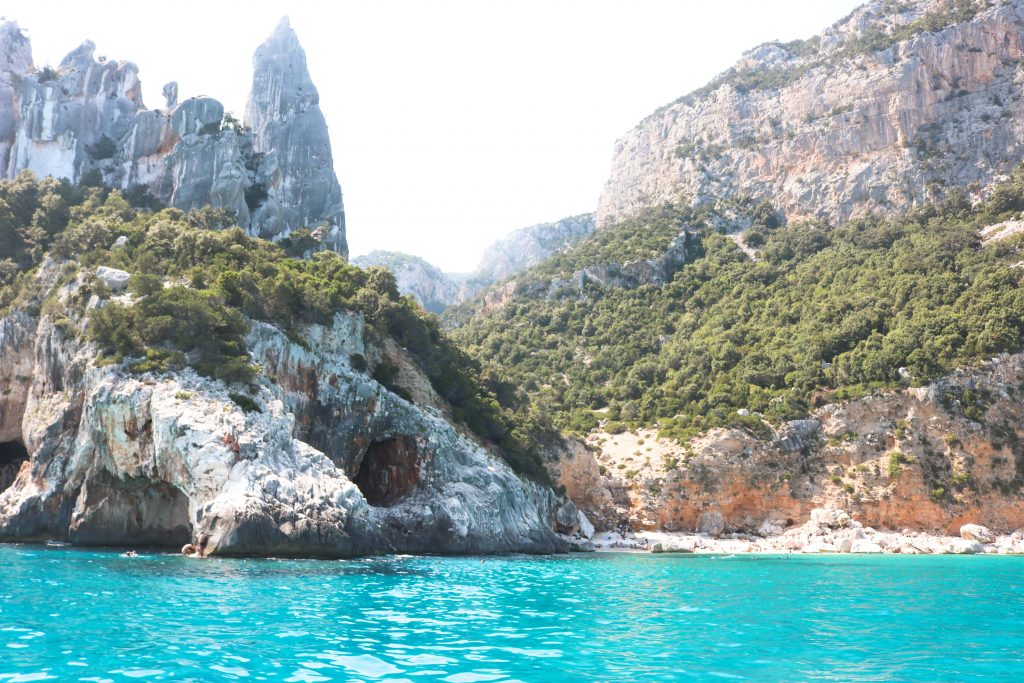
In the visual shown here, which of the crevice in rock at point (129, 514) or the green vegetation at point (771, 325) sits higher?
the green vegetation at point (771, 325)

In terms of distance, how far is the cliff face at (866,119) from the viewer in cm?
8650

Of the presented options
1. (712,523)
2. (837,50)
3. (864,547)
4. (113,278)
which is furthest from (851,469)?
(837,50)

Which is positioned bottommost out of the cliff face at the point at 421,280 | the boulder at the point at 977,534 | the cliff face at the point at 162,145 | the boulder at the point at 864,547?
the boulder at the point at 864,547

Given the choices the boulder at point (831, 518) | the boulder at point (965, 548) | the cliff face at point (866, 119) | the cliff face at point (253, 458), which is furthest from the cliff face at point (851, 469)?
the cliff face at point (866, 119)

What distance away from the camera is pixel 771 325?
7312 cm

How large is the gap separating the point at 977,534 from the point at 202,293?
5193cm

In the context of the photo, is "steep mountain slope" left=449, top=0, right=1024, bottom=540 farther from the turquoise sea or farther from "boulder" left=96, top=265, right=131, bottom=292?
"boulder" left=96, top=265, right=131, bottom=292

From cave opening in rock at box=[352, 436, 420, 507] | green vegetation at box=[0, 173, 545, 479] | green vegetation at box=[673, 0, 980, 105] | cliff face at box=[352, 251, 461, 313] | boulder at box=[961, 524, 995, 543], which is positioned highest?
green vegetation at box=[673, 0, 980, 105]

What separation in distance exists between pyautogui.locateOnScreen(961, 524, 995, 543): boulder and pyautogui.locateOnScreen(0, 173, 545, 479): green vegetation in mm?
29529

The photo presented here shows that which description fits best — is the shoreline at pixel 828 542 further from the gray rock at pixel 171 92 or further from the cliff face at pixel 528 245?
the cliff face at pixel 528 245

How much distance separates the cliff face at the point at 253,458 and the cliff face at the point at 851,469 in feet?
39.6


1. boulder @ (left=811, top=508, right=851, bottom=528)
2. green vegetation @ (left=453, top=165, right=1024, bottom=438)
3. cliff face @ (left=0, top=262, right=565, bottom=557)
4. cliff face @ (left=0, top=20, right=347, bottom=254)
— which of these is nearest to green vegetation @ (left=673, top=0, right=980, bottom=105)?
green vegetation @ (left=453, top=165, right=1024, bottom=438)

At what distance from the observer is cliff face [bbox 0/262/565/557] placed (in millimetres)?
30719

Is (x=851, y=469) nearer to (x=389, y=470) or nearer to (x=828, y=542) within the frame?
(x=828, y=542)
